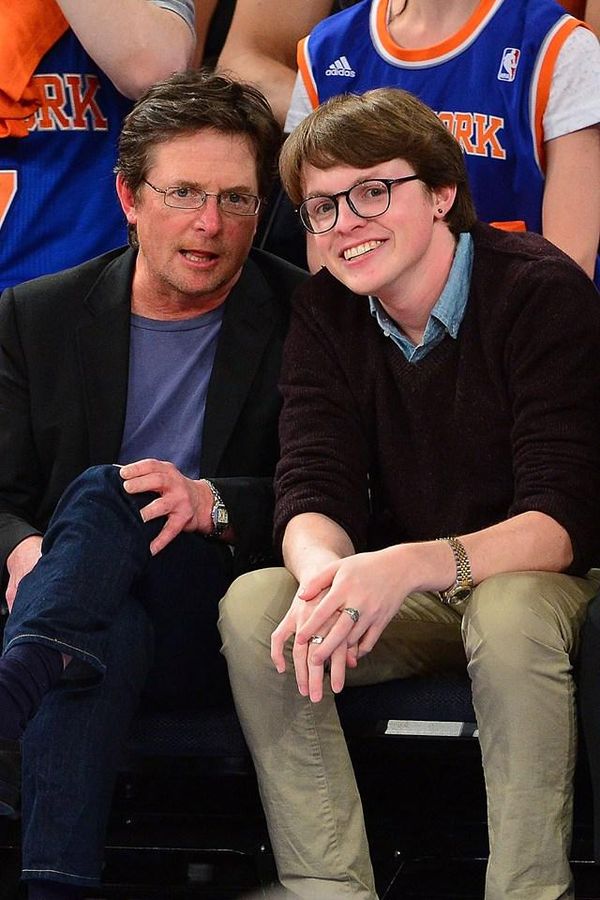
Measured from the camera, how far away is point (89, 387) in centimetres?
216

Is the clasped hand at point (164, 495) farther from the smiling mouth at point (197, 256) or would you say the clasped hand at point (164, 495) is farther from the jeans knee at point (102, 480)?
the smiling mouth at point (197, 256)

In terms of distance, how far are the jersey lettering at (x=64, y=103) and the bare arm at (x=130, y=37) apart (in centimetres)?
7

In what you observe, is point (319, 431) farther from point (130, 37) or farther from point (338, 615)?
point (130, 37)

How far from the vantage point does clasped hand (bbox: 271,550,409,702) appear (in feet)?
5.44

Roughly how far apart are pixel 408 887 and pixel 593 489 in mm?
571

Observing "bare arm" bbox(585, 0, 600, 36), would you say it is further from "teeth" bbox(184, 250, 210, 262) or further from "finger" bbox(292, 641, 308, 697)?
"finger" bbox(292, 641, 308, 697)

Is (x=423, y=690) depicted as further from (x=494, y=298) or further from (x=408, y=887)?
(x=494, y=298)

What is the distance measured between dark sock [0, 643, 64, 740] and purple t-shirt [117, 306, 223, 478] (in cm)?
50

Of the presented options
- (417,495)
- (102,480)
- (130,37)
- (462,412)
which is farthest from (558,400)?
(130,37)

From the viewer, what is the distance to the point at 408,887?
1932mm

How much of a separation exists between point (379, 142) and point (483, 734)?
2.44 ft

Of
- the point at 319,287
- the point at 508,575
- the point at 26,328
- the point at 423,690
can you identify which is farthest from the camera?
the point at 26,328

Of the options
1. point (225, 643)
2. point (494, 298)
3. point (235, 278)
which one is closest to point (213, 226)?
point (235, 278)

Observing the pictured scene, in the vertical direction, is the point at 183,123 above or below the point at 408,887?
above
